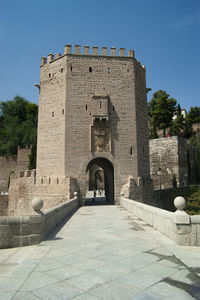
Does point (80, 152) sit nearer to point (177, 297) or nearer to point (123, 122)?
point (123, 122)

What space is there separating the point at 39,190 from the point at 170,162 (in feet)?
50.8

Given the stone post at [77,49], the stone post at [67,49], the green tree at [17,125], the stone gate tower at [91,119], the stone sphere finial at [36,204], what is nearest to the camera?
the stone sphere finial at [36,204]

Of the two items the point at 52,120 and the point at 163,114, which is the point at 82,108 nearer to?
the point at 52,120

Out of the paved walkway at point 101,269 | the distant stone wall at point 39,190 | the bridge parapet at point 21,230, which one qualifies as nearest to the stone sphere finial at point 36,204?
the bridge parapet at point 21,230

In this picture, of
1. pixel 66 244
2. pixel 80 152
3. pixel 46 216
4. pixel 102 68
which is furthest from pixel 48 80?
pixel 66 244

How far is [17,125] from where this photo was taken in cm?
3669

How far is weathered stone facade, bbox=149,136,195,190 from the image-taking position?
79.6 ft

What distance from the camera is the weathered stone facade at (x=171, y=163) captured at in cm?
2425

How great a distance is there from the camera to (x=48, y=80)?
15.2 metres

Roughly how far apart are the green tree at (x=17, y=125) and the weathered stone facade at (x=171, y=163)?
17183 millimetres

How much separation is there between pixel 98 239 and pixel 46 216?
4.43ft

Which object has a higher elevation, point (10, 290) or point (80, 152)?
point (80, 152)

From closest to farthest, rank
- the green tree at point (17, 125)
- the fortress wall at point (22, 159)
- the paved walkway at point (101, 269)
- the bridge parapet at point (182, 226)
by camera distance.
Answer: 1. the paved walkway at point (101, 269)
2. the bridge parapet at point (182, 226)
3. the fortress wall at point (22, 159)
4. the green tree at point (17, 125)

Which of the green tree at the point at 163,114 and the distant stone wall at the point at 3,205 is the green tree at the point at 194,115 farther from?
the distant stone wall at the point at 3,205
